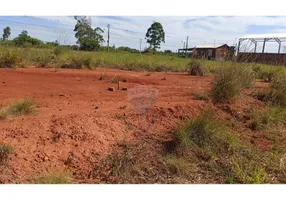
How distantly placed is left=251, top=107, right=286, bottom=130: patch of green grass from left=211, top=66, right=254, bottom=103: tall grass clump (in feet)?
1.54

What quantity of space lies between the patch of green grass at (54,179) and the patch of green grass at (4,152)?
0.40 meters

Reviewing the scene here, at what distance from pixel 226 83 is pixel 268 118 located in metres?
0.77

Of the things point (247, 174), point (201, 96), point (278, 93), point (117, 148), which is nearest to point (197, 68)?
point (278, 93)

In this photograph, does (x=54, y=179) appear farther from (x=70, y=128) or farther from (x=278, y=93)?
(x=278, y=93)

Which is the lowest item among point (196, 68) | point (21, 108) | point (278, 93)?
point (21, 108)

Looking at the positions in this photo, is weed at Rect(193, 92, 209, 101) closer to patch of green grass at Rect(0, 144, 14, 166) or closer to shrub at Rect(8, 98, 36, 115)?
shrub at Rect(8, 98, 36, 115)

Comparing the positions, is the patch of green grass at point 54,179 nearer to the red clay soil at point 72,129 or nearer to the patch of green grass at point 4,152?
the red clay soil at point 72,129

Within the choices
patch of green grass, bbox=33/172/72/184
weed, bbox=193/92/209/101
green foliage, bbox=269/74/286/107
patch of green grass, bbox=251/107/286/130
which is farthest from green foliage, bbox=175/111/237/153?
green foliage, bbox=269/74/286/107

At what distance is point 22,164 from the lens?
7.84 feet

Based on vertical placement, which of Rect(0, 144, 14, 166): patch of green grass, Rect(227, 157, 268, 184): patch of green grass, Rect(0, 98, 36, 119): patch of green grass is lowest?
Rect(227, 157, 268, 184): patch of green grass

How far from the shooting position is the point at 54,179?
83.0 inches

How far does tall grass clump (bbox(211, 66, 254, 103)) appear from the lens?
4.16 m

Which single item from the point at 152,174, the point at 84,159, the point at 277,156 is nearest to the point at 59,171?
the point at 84,159

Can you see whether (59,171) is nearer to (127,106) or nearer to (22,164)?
(22,164)
